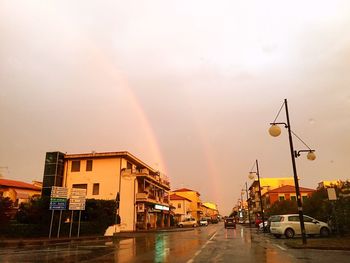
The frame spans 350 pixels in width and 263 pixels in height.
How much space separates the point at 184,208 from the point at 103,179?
69.6 m

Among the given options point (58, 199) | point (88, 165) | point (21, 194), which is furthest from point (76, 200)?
point (21, 194)

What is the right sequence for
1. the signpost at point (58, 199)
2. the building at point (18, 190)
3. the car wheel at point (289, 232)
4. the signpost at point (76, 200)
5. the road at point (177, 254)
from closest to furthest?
1. the road at point (177, 254)
2. the car wheel at point (289, 232)
3. the signpost at point (58, 199)
4. the signpost at point (76, 200)
5. the building at point (18, 190)

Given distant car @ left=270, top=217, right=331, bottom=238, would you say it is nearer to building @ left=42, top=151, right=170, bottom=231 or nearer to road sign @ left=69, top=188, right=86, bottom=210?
road sign @ left=69, top=188, right=86, bottom=210

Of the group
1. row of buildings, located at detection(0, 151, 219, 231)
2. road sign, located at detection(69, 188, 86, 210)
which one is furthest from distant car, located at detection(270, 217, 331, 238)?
row of buildings, located at detection(0, 151, 219, 231)

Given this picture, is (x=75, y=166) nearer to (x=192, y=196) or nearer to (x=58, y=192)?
(x=58, y=192)

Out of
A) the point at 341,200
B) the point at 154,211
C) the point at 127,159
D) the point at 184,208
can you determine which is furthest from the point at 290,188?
the point at 341,200

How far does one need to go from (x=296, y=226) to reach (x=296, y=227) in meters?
0.07

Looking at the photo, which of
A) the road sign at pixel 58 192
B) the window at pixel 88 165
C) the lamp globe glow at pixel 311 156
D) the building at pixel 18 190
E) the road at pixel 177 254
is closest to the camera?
the road at pixel 177 254

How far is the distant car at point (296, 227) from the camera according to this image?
2722 cm

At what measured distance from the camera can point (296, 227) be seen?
2758cm

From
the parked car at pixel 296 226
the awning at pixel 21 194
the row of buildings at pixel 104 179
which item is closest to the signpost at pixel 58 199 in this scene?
the parked car at pixel 296 226

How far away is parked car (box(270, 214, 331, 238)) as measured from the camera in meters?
27.2

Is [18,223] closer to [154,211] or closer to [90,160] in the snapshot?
[90,160]

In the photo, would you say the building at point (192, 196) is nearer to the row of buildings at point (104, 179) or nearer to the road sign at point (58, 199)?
the row of buildings at point (104, 179)
